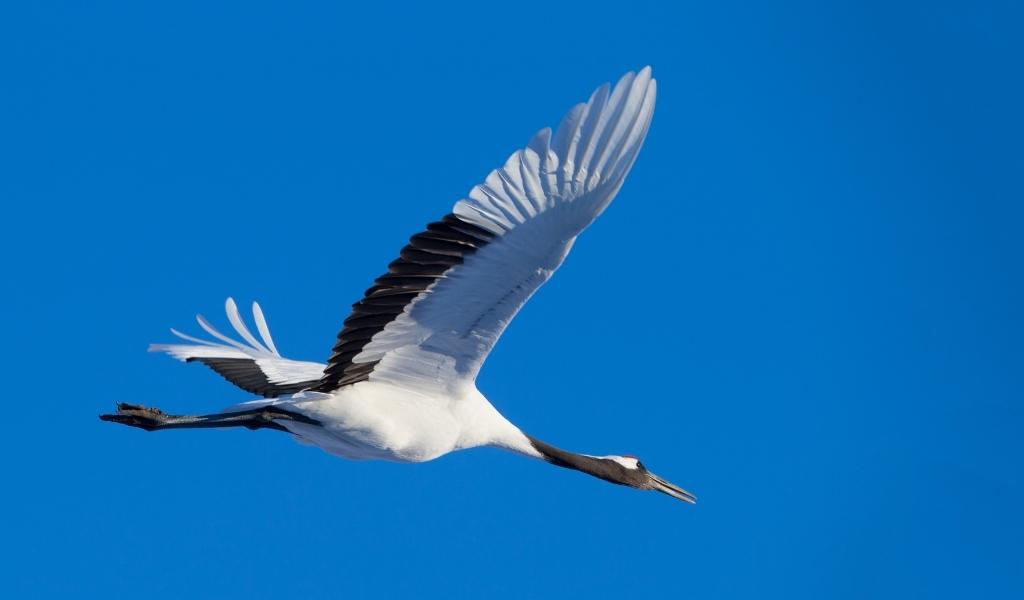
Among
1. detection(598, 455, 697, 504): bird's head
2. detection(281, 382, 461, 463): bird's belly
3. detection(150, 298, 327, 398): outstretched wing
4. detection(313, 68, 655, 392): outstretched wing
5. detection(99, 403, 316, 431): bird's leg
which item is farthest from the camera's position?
detection(598, 455, 697, 504): bird's head

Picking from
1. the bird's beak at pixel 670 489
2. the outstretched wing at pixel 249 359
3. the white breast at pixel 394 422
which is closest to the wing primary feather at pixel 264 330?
the outstretched wing at pixel 249 359

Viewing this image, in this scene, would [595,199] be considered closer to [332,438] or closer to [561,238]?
[561,238]

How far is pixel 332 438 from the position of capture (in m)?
13.9

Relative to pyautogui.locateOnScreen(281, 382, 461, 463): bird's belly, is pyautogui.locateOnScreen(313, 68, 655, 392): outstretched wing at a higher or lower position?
higher

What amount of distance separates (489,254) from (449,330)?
64.2 inches

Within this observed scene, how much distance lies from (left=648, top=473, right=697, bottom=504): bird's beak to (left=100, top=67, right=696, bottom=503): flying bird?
0.03m

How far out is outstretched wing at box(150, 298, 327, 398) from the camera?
15117mm

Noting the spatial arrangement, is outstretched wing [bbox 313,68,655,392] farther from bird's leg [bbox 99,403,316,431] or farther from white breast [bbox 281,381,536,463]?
bird's leg [bbox 99,403,316,431]

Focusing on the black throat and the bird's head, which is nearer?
the black throat

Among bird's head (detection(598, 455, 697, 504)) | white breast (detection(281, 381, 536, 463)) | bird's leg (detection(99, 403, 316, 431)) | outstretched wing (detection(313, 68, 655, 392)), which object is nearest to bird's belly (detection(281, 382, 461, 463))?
white breast (detection(281, 381, 536, 463))

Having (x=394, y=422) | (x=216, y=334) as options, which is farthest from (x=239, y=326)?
(x=394, y=422)

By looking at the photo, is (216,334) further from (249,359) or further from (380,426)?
(380,426)

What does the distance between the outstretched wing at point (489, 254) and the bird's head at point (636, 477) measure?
310 centimetres

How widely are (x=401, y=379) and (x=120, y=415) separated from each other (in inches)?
108
